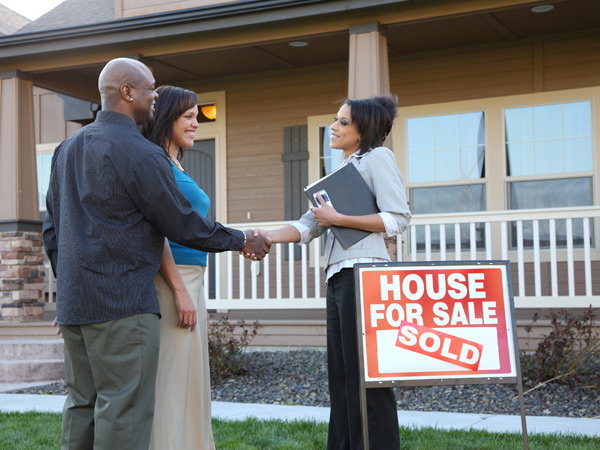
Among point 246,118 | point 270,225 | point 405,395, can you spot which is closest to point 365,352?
point 405,395

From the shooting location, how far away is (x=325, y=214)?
134 inches

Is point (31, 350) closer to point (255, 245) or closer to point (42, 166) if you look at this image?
point (42, 166)

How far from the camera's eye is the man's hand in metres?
3.20

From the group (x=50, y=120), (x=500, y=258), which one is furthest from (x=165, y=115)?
(x=50, y=120)

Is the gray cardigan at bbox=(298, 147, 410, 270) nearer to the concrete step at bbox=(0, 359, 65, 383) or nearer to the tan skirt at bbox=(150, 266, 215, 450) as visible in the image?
the tan skirt at bbox=(150, 266, 215, 450)

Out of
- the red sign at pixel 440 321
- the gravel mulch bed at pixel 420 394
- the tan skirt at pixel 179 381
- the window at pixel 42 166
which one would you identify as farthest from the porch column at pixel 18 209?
the red sign at pixel 440 321

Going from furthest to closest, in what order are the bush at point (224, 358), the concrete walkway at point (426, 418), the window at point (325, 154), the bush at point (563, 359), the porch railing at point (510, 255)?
the window at point (325, 154) → the porch railing at point (510, 255) → the bush at point (224, 358) → the bush at point (563, 359) → the concrete walkway at point (426, 418)

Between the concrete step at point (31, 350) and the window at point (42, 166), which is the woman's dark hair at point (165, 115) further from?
the window at point (42, 166)

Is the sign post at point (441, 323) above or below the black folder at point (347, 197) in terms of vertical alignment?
below

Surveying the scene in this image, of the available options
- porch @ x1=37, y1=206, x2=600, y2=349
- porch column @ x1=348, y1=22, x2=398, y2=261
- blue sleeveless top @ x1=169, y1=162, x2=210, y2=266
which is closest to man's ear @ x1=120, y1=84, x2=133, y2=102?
blue sleeveless top @ x1=169, y1=162, x2=210, y2=266

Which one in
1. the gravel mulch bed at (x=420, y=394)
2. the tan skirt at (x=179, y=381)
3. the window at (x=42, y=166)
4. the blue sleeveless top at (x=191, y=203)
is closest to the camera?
the tan skirt at (x=179, y=381)

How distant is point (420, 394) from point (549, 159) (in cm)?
389

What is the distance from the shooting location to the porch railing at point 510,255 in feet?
24.3

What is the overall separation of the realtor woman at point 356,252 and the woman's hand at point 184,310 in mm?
478
